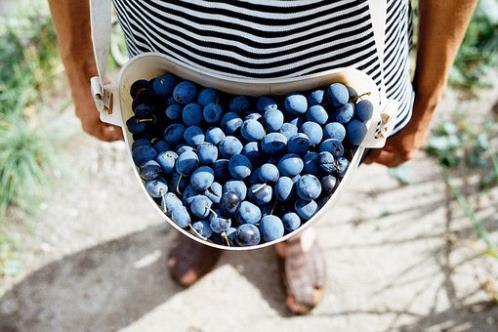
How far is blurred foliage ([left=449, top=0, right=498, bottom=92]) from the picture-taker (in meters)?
2.26

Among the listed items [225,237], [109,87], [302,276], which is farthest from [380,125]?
[302,276]

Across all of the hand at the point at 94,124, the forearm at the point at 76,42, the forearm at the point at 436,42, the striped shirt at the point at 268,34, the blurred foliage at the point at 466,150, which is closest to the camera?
the striped shirt at the point at 268,34

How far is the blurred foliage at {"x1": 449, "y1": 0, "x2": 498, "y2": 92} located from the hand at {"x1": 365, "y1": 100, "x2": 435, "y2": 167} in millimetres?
1121

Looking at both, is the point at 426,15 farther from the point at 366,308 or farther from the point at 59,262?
the point at 59,262

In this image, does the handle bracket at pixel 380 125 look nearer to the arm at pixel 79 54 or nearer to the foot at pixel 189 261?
the arm at pixel 79 54

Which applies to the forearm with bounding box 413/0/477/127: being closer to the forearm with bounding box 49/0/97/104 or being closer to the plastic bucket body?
the plastic bucket body

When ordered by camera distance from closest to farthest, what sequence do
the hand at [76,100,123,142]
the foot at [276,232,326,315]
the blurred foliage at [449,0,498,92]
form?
the hand at [76,100,123,142] → the foot at [276,232,326,315] → the blurred foliage at [449,0,498,92]

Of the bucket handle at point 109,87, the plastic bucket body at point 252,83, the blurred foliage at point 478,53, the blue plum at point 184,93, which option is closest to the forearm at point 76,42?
the bucket handle at point 109,87

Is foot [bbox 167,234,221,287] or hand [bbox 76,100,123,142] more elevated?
hand [bbox 76,100,123,142]

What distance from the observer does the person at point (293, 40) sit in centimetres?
89

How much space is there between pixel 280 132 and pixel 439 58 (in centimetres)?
38

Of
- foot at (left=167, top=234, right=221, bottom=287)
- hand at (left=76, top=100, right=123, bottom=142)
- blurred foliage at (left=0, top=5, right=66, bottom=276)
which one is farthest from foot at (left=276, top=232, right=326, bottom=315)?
blurred foliage at (left=0, top=5, right=66, bottom=276)

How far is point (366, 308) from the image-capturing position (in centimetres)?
182

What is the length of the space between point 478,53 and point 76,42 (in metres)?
1.67
